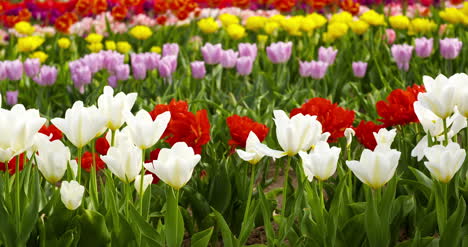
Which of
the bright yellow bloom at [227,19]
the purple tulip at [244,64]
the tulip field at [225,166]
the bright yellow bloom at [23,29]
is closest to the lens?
the tulip field at [225,166]

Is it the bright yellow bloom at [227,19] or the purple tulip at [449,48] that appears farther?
the bright yellow bloom at [227,19]

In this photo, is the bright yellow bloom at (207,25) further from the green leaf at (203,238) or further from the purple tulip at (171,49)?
the green leaf at (203,238)

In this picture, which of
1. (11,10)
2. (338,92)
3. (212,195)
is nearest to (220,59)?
(338,92)

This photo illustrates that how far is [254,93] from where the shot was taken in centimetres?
429

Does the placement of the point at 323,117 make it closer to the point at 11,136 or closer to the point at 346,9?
the point at 11,136

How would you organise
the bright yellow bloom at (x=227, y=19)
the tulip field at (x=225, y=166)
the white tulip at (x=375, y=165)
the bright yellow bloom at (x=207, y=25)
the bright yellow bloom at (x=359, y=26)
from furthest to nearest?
the bright yellow bloom at (x=227, y=19), the bright yellow bloom at (x=207, y=25), the bright yellow bloom at (x=359, y=26), the tulip field at (x=225, y=166), the white tulip at (x=375, y=165)

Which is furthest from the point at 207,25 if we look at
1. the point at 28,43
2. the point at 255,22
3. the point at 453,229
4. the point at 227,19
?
the point at 453,229

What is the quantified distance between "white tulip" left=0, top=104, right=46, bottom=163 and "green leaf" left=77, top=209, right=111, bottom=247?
28 cm

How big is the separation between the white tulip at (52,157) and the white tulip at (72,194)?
8 cm

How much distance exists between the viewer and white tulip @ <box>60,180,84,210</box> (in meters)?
2.02

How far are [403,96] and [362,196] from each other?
14.8 inches

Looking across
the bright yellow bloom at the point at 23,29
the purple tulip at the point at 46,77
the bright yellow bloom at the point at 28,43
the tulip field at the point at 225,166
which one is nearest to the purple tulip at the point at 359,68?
the tulip field at the point at 225,166

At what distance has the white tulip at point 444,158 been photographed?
188 centimetres

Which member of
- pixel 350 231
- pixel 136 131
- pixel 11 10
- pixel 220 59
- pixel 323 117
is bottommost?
pixel 11 10
